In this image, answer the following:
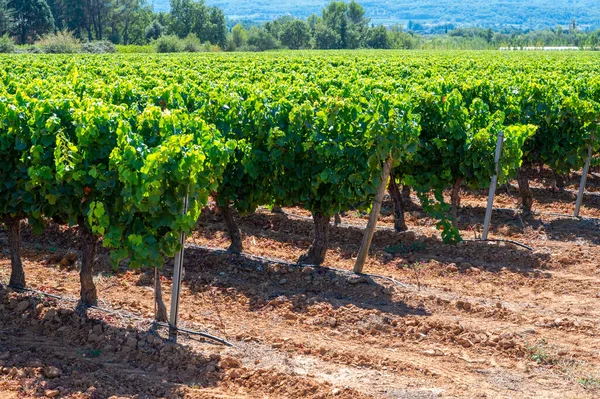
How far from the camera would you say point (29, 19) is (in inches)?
2825

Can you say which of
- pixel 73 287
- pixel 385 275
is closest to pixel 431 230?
pixel 385 275

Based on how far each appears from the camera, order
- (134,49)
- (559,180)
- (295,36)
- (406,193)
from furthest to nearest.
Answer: (295,36)
(134,49)
(559,180)
(406,193)

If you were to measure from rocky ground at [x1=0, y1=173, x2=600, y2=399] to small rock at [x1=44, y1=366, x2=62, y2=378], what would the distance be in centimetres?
1

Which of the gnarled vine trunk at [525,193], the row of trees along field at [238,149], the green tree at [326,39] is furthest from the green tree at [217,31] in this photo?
the gnarled vine trunk at [525,193]

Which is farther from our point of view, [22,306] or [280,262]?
[280,262]

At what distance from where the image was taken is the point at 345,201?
368 inches

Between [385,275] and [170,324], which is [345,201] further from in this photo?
[170,324]

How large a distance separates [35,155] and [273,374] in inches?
128

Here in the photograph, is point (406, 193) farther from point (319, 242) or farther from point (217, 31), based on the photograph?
point (217, 31)

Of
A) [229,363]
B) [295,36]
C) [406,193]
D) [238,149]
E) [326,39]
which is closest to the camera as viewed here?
[229,363]

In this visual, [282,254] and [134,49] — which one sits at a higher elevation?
[134,49]

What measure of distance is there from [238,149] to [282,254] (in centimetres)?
168

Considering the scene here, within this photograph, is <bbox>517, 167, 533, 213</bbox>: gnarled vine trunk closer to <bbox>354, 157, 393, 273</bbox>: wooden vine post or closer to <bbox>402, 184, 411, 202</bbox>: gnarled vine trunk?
<bbox>402, 184, 411, 202</bbox>: gnarled vine trunk

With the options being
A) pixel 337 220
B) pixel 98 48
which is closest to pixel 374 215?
pixel 337 220
